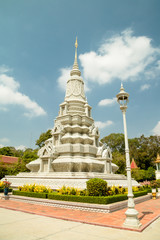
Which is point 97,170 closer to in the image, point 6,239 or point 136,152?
point 6,239

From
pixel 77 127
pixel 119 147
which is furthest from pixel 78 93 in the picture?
pixel 119 147

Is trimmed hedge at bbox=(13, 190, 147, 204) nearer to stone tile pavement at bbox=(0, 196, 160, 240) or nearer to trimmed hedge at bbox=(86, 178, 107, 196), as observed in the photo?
trimmed hedge at bbox=(86, 178, 107, 196)

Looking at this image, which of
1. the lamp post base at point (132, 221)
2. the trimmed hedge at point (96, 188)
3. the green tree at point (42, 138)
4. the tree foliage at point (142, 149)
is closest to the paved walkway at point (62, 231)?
the lamp post base at point (132, 221)

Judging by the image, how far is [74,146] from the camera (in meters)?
22.0

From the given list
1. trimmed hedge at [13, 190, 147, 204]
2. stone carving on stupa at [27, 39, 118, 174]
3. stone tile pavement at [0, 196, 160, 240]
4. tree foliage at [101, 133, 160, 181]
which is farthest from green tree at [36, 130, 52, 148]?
stone tile pavement at [0, 196, 160, 240]

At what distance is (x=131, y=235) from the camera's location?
6617mm

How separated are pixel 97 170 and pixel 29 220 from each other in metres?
13.6

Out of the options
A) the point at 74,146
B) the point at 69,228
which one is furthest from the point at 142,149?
the point at 69,228

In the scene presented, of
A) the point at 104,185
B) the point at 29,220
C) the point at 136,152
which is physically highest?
the point at 136,152

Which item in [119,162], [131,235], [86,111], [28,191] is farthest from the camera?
[119,162]

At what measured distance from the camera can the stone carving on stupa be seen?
20.7 metres

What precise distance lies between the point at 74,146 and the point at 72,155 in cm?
114

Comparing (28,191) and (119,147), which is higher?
→ (119,147)

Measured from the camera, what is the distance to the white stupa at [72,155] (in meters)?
18.7
